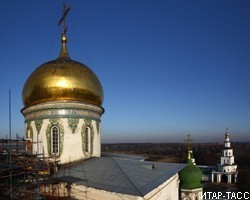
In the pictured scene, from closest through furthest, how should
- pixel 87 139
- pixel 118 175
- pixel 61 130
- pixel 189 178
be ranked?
pixel 118 175, pixel 61 130, pixel 87 139, pixel 189 178

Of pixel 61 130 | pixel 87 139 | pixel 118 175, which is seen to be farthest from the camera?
pixel 87 139

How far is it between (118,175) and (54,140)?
14.4 ft

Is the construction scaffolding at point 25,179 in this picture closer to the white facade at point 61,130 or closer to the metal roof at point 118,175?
the metal roof at point 118,175

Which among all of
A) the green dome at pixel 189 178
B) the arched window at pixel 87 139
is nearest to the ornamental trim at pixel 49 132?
the arched window at pixel 87 139

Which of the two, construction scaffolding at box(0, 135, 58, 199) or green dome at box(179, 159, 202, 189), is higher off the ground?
construction scaffolding at box(0, 135, 58, 199)

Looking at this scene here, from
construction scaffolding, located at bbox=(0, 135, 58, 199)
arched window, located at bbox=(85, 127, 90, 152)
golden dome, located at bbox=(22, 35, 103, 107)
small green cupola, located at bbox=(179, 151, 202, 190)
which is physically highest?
golden dome, located at bbox=(22, 35, 103, 107)

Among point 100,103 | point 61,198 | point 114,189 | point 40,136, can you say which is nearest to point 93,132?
point 100,103

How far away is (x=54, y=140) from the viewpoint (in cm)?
1242

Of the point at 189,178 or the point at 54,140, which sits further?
the point at 189,178

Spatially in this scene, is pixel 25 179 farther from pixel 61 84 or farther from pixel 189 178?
pixel 189 178

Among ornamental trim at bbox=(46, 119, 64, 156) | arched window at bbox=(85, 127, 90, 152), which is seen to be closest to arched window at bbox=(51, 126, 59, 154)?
ornamental trim at bbox=(46, 119, 64, 156)

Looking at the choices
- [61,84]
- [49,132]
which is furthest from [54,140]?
[61,84]

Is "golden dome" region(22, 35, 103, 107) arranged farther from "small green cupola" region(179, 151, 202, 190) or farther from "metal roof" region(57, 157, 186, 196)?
"small green cupola" region(179, 151, 202, 190)

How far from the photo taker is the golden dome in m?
12.4
